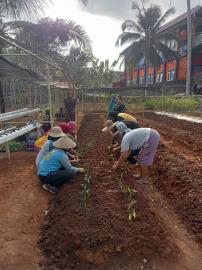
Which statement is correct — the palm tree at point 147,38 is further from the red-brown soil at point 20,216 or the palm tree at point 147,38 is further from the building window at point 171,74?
the red-brown soil at point 20,216

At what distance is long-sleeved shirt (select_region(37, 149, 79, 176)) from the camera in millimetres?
5250

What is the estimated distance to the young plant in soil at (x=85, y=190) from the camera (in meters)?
4.46

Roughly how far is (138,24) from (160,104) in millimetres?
13552

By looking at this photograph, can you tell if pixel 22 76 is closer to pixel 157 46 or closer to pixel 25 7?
pixel 25 7

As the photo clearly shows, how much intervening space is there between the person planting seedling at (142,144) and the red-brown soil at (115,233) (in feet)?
2.33

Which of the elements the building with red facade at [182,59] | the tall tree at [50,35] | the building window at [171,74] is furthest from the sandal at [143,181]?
the building window at [171,74]

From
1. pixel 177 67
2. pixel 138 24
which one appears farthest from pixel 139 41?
pixel 177 67

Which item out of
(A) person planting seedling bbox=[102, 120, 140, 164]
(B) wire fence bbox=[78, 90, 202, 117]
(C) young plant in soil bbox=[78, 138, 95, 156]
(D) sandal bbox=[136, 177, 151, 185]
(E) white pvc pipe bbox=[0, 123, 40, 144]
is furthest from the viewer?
(B) wire fence bbox=[78, 90, 202, 117]

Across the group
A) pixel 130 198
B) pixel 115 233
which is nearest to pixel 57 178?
pixel 130 198

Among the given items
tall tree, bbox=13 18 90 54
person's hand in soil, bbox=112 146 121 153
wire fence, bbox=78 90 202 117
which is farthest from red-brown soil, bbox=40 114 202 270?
wire fence, bbox=78 90 202 117

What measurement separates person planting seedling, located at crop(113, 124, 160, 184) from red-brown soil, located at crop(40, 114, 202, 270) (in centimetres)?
71

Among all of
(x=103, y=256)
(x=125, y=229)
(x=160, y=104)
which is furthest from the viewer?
(x=160, y=104)

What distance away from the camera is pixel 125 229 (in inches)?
145

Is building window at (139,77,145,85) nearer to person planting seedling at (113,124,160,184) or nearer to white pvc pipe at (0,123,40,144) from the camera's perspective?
white pvc pipe at (0,123,40,144)
